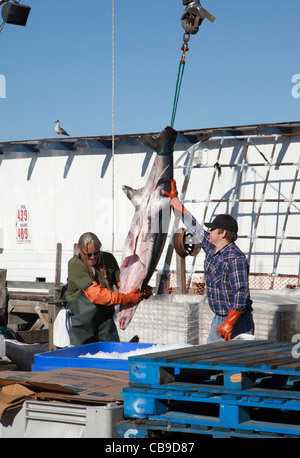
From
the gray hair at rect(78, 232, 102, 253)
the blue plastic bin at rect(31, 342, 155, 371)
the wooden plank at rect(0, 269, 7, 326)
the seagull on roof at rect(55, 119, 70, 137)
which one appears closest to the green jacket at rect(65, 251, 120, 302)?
the gray hair at rect(78, 232, 102, 253)

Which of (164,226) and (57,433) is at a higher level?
(164,226)

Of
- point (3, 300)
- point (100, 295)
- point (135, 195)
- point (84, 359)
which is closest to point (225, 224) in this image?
point (100, 295)

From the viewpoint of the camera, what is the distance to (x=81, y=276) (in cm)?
597

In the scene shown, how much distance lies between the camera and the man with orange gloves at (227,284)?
516 cm

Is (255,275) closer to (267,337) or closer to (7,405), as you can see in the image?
(267,337)

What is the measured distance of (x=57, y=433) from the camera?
11.9ft

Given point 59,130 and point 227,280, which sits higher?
point 59,130

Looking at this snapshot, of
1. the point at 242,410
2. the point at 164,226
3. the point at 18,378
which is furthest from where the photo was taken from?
the point at 164,226

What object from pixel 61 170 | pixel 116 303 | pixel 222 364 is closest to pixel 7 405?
pixel 222 364

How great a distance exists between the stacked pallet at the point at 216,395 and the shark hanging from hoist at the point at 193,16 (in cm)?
405

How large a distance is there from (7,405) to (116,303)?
7.68ft

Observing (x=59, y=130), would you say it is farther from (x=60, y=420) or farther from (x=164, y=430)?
(x=164, y=430)

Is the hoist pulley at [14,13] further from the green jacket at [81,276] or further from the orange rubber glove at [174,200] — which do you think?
the green jacket at [81,276]

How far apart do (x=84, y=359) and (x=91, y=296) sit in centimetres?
114
